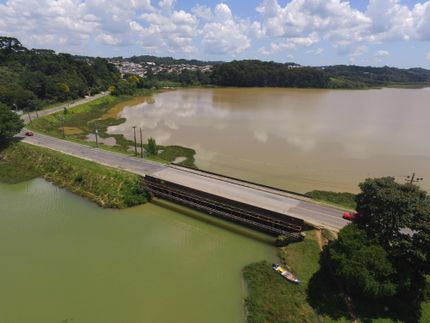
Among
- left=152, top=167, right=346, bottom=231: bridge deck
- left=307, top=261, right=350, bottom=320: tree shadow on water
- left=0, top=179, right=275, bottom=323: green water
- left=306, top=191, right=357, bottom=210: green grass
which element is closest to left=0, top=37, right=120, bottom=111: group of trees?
left=0, top=179, right=275, bottom=323: green water

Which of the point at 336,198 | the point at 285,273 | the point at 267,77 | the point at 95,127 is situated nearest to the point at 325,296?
the point at 285,273

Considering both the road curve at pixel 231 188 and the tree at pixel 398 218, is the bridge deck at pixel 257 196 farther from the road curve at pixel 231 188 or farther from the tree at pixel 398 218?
the tree at pixel 398 218

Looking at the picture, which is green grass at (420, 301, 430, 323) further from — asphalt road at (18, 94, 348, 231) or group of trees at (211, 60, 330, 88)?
group of trees at (211, 60, 330, 88)

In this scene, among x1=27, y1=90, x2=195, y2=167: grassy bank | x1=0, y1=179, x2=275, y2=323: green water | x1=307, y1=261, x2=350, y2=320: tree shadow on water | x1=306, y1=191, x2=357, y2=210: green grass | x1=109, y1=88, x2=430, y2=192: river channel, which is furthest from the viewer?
x1=27, y1=90, x2=195, y2=167: grassy bank

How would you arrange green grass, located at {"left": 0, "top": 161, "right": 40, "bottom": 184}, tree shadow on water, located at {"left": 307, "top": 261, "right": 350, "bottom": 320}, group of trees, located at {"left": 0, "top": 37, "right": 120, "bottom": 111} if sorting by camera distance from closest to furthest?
tree shadow on water, located at {"left": 307, "top": 261, "right": 350, "bottom": 320} < green grass, located at {"left": 0, "top": 161, "right": 40, "bottom": 184} < group of trees, located at {"left": 0, "top": 37, "right": 120, "bottom": 111}

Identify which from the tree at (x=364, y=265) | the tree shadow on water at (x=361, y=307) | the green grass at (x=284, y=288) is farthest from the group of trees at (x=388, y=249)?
the green grass at (x=284, y=288)
